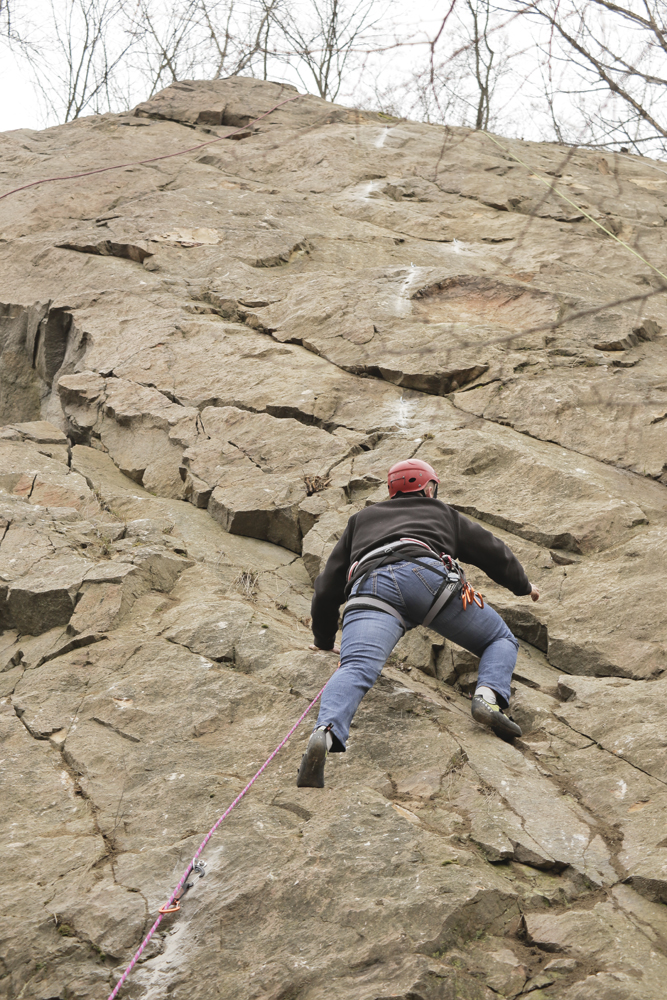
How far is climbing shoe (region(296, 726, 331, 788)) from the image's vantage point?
9.76ft

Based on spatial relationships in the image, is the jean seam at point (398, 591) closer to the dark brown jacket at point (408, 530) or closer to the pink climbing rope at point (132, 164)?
the dark brown jacket at point (408, 530)

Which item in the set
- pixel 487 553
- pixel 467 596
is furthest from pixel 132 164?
pixel 467 596

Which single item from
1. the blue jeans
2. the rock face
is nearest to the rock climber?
the blue jeans

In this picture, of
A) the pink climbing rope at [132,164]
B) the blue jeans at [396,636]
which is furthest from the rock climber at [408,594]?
the pink climbing rope at [132,164]

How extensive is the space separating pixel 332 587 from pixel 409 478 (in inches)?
25.4

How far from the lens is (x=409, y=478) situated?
3990mm

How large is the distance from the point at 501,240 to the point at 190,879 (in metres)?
6.84

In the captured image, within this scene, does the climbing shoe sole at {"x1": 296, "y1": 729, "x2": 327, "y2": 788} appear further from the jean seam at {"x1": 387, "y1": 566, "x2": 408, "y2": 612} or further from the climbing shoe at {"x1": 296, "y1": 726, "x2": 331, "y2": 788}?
the jean seam at {"x1": 387, "y1": 566, "x2": 408, "y2": 612}

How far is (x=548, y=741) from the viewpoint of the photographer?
11.9 feet

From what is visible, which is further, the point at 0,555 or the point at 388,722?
the point at 0,555

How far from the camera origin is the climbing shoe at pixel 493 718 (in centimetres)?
350

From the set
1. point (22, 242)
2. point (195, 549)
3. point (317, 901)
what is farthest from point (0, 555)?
point (22, 242)

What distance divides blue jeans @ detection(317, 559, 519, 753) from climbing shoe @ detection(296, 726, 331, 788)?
0.21ft

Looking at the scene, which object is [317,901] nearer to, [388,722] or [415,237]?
[388,722]
